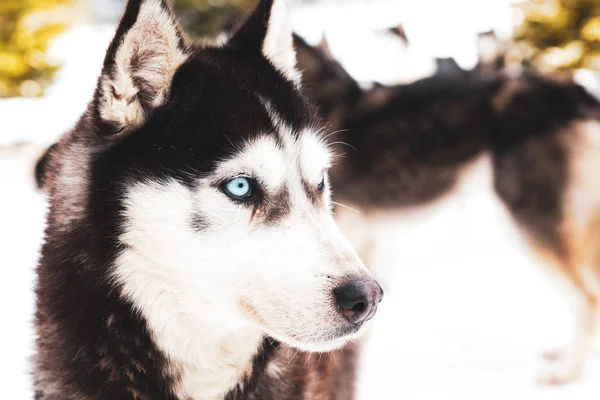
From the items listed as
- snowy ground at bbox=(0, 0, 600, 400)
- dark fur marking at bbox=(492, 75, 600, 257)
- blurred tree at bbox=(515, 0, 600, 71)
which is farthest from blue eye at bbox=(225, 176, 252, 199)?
blurred tree at bbox=(515, 0, 600, 71)

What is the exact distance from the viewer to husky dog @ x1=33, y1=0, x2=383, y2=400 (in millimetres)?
845

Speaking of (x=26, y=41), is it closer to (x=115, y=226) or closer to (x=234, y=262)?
(x=115, y=226)

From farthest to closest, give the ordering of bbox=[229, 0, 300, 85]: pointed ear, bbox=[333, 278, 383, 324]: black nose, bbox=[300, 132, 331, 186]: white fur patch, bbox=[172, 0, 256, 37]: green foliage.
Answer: bbox=[172, 0, 256, 37]: green foliage → bbox=[229, 0, 300, 85]: pointed ear → bbox=[300, 132, 331, 186]: white fur patch → bbox=[333, 278, 383, 324]: black nose

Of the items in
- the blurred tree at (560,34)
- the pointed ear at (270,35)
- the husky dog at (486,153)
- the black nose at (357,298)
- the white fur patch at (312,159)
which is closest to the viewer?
the black nose at (357,298)

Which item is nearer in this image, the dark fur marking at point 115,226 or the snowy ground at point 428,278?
the dark fur marking at point 115,226

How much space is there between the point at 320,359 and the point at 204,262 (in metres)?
0.43

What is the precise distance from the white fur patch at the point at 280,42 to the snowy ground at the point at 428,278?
738mm

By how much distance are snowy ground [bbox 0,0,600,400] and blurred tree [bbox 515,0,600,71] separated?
0.83 feet

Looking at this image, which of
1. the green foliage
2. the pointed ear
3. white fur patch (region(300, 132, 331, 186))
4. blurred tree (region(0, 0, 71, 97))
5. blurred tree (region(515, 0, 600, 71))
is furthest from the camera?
blurred tree (region(0, 0, 71, 97))

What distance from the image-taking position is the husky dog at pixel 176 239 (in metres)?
0.85

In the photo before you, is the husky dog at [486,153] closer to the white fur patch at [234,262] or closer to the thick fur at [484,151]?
the thick fur at [484,151]

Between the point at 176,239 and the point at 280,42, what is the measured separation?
0.48 m

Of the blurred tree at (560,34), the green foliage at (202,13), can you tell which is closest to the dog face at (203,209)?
the green foliage at (202,13)

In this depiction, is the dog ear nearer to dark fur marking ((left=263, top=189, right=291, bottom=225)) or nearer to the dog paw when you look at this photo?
dark fur marking ((left=263, top=189, right=291, bottom=225))
